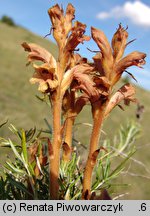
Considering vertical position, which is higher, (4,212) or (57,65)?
(57,65)

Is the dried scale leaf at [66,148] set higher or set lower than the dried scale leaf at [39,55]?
lower

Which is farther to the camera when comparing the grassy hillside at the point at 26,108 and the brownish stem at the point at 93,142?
the grassy hillside at the point at 26,108

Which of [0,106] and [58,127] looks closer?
[58,127]

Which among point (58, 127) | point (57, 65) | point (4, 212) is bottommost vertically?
point (4, 212)

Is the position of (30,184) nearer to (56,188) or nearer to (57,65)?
(56,188)

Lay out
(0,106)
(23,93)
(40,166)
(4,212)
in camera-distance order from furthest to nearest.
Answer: (23,93)
(0,106)
(40,166)
(4,212)

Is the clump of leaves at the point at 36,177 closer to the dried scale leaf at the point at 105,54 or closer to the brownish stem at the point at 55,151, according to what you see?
the brownish stem at the point at 55,151

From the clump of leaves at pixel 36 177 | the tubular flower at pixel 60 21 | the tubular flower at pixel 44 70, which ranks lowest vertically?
the clump of leaves at pixel 36 177

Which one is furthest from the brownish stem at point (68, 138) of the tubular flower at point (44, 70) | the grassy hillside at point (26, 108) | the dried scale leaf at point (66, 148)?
the grassy hillside at point (26, 108)

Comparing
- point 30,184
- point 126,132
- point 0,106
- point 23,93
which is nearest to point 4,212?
point 30,184
